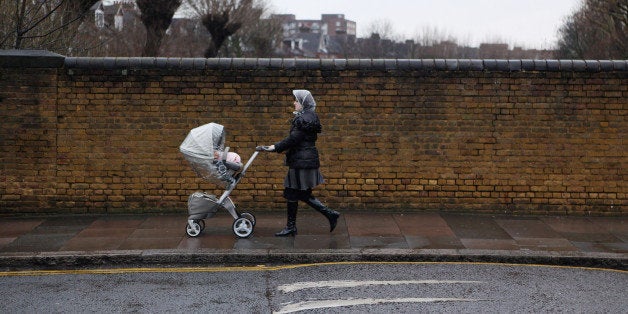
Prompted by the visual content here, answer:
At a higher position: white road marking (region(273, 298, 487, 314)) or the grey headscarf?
the grey headscarf

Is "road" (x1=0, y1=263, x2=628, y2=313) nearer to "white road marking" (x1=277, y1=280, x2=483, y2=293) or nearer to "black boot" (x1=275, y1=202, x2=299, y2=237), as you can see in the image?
"white road marking" (x1=277, y1=280, x2=483, y2=293)

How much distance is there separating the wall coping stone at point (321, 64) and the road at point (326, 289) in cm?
337

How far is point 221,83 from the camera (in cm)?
1024

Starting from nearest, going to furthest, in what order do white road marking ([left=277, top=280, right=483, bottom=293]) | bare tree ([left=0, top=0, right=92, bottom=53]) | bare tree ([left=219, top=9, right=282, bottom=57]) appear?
1. white road marking ([left=277, top=280, right=483, bottom=293])
2. bare tree ([left=0, top=0, right=92, bottom=53])
3. bare tree ([left=219, top=9, right=282, bottom=57])

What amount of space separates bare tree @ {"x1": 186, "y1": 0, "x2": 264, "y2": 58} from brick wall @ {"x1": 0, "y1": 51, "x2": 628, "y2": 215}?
23.6 meters

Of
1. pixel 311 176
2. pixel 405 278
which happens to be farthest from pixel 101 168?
pixel 405 278

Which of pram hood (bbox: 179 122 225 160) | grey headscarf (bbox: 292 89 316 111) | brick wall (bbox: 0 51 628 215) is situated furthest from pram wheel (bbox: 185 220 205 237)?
grey headscarf (bbox: 292 89 316 111)

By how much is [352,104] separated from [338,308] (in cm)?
453

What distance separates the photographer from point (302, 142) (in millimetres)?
8562

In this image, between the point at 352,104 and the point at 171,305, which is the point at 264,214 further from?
the point at 171,305

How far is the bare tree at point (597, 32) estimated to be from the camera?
23666 mm

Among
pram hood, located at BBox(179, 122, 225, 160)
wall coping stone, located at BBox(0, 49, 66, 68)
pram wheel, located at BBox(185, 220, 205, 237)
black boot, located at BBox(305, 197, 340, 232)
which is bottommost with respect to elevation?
pram wheel, located at BBox(185, 220, 205, 237)

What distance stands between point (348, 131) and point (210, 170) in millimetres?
2616

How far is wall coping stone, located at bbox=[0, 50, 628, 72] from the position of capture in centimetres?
1013
